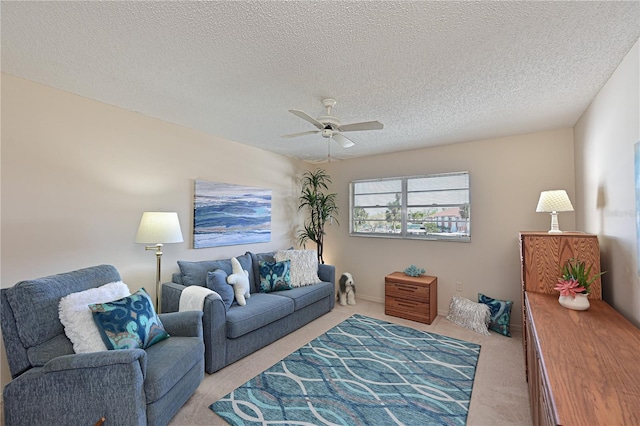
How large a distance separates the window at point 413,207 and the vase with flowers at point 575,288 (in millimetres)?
1900

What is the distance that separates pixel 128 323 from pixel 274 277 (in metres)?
1.88

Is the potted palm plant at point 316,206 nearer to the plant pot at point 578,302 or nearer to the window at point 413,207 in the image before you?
the window at point 413,207

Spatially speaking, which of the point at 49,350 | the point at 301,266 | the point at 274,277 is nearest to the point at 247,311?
the point at 274,277

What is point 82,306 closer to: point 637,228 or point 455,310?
point 637,228

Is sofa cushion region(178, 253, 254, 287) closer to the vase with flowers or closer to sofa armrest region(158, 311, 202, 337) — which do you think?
sofa armrest region(158, 311, 202, 337)

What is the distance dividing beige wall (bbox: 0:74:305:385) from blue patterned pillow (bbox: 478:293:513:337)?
3681 mm

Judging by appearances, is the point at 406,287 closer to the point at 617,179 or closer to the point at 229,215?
the point at 617,179

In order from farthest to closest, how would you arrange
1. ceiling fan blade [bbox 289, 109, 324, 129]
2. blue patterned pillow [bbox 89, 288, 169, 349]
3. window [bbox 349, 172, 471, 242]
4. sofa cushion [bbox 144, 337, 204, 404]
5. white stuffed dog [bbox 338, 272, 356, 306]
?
1. white stuffed dog [bbox 338, 272, 356, 306]
2. window [bbox 349, 172, 471, 242]
3. ceiling fan blade [bbox 289, 109, 324, 129]
4. blue patterned pillow [bbox 89, 288, 169, 349]
5. sofa cushion [bbox 144, 337, 204, 404]

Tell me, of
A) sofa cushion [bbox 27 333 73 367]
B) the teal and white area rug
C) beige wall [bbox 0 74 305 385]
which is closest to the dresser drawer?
the teal and white area rug

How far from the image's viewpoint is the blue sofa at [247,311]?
2549 mm

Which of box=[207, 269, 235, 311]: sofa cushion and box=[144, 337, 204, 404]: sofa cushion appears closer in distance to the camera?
box=[144, 337, 204, 404]: sofa cushion

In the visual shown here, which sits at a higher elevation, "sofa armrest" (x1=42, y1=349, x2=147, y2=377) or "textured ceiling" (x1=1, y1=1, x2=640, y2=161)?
"textured ceiling" (x1=1, y1=1, x2=640, y2=161)

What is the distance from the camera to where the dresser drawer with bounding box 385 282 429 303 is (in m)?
3.75

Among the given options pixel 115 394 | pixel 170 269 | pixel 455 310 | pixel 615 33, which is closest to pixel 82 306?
pixel 115 394
